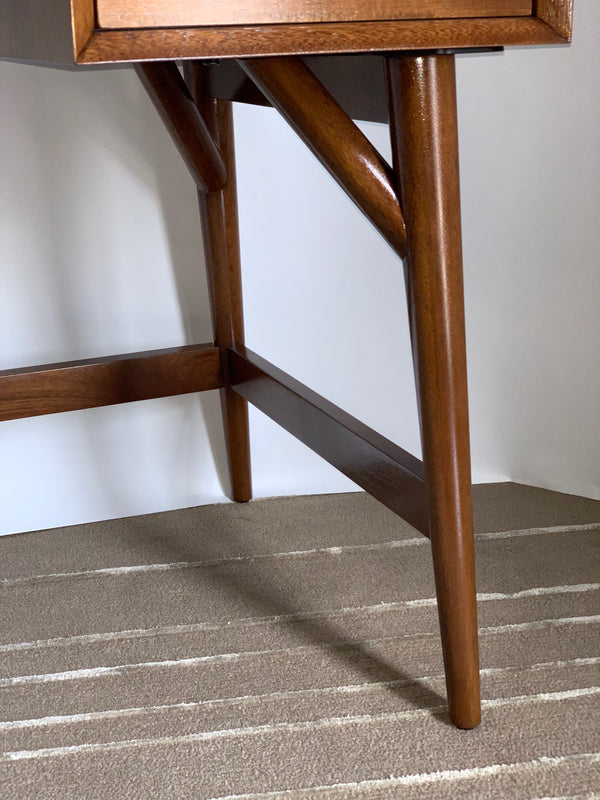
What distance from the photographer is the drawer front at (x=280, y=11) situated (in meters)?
0.58

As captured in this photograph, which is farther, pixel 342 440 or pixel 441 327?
pixel 342 440

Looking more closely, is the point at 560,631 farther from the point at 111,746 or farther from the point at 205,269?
the point at 205,269

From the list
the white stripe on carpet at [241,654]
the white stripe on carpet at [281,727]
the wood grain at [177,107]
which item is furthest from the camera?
the wood grain at [177,107]

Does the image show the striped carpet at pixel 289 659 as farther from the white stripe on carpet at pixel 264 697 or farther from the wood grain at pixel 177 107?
the wood grain at pixel 177 107

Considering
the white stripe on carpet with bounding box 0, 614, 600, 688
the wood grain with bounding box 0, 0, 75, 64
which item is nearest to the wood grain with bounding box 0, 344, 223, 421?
the white stripe on carpet with bounding box 0, 614, 600, 688

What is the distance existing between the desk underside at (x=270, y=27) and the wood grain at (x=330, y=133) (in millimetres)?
84

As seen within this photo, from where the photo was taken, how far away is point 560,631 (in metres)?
0.99

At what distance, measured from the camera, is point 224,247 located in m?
1.29

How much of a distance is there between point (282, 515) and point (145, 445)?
0.24m

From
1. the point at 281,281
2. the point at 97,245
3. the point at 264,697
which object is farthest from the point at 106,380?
the point at 264,697

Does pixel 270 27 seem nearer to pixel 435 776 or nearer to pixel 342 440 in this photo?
pixel 342 440

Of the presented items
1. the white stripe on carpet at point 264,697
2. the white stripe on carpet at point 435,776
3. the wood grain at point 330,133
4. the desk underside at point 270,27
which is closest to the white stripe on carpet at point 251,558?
the white stripe on carpet at point 264,697

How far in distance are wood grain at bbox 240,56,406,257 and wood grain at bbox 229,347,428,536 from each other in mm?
235

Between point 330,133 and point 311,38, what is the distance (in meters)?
0.10
